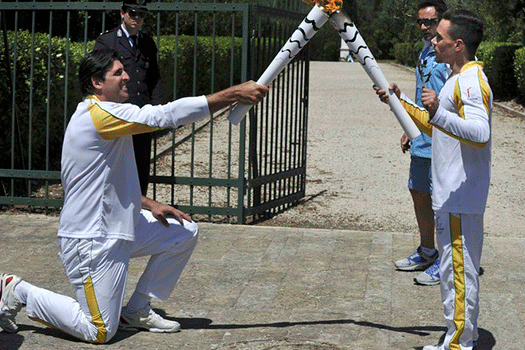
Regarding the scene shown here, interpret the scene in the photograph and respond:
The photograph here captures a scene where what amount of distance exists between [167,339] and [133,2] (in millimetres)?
3035

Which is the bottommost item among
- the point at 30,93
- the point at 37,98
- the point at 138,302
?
the point at 138,302

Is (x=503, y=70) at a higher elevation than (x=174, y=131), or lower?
higher

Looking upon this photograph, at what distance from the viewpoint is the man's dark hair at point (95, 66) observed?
4.99 m

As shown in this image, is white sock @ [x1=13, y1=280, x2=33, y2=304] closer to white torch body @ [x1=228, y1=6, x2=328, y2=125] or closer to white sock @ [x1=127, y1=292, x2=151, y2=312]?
white sock @ [x1=127, y1=292, x2=151, y2=312]

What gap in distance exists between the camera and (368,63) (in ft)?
16.9

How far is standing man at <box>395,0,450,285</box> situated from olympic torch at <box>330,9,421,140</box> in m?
1.28

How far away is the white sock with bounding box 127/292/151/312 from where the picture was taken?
532 cm

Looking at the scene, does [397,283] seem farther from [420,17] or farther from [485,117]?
[485,117]

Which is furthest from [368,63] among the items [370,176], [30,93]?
[370,176]

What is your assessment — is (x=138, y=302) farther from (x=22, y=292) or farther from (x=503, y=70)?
(x=503, y=70)

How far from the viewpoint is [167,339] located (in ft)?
17.3

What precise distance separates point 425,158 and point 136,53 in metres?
2.41

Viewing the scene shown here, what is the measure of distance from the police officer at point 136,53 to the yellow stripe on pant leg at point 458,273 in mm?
3294

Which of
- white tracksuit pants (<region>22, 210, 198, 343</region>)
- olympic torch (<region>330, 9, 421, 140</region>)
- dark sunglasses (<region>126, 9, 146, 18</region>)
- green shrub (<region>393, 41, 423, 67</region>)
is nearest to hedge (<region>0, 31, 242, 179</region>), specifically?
dark sunglasses (<region>126, 9, 146, 18</region>)
